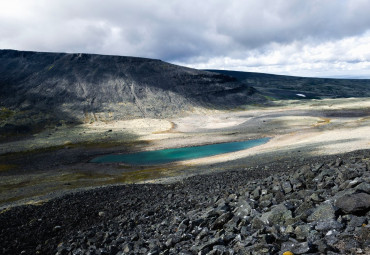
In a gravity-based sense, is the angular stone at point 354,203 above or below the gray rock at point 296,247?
above

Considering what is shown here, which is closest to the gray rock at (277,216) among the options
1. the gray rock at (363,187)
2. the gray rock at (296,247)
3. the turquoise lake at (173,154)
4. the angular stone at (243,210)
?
the angular stone at (243,210)

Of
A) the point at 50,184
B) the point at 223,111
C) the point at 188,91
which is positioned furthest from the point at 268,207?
the point at 188,91

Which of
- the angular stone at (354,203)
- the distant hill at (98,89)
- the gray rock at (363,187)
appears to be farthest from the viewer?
the distant hill at (98,89)

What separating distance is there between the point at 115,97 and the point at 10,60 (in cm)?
6546

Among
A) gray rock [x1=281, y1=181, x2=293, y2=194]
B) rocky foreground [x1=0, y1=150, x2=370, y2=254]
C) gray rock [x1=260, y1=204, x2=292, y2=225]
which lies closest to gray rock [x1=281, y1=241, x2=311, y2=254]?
rocky foreground [x1=0, y1=150, x2=370, y2=254]

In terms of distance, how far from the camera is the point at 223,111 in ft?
415

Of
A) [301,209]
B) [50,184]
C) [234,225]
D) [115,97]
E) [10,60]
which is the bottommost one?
[50,184]

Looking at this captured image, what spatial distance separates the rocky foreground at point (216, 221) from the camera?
8.08 meters

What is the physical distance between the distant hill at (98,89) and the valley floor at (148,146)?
12.5 metres

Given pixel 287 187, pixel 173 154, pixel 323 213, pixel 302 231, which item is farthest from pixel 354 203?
pixel 173 154

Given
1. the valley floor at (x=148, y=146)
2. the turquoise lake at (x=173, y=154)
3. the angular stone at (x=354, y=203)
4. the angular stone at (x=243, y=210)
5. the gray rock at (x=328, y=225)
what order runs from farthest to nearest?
the turquoise lake at (x=173, y=154) → the valley floor at (x=148, y=146) → the angular stone at (x=243, y=210) → the angular stone at (x=354, y=203) → the gray rock at (x=328, y=225)

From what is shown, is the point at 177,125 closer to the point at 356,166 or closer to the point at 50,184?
the point at 50,184

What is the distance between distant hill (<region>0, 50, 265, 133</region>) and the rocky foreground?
3380 inches

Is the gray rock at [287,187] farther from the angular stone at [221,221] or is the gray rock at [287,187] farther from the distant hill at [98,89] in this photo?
the distant hill at [98,89]
